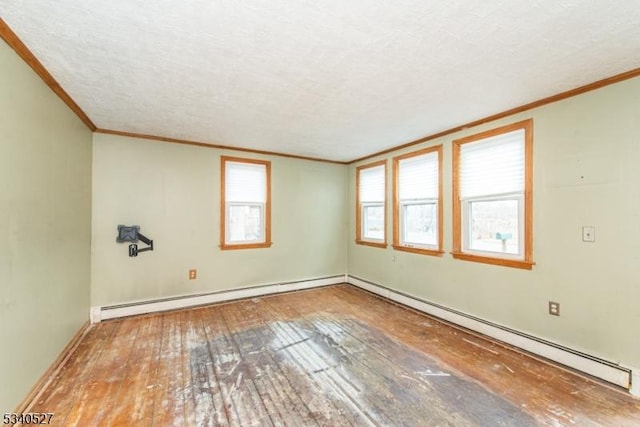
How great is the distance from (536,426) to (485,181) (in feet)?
7.47

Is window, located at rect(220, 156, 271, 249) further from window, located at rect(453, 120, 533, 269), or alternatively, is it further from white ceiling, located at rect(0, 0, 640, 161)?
window, located at rect(453, 120, 533, 269)

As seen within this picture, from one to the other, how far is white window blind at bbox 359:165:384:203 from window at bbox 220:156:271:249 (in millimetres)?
1732

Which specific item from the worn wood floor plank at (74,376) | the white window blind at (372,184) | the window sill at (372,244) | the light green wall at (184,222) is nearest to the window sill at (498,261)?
the window sill at (372,244)

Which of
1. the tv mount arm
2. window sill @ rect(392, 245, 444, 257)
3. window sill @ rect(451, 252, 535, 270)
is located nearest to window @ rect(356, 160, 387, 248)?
window sill @ rect(392, 245, 444, 257)

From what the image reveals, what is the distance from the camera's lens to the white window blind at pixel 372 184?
15.6 ft

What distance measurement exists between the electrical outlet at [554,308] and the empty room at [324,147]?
0.02 m

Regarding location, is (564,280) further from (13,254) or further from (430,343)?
(13,254)

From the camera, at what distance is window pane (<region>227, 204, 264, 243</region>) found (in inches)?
176

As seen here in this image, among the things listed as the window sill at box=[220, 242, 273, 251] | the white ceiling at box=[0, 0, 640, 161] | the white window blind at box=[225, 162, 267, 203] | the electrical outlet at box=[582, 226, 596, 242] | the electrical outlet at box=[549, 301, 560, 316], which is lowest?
the electrical outlet at box=[549, 301, 560, 316]

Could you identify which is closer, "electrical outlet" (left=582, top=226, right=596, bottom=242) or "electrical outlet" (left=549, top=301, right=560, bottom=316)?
"electrical outlet" (left=582, top=226, right=596, bottom=242)

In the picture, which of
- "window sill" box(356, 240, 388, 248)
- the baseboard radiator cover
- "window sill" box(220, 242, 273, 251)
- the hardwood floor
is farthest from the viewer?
"window sill" box(356, 240, 388, 248)

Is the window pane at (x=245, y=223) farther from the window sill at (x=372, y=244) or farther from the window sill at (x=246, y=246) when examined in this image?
the window sill at (x=372, y=244)

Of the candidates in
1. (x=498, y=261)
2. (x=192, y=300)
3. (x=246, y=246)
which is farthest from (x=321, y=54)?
(x=192, y=300)

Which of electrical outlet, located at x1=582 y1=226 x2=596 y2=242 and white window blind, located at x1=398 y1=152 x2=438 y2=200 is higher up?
white window blind, located at x1=398 y1=152 x2=438 y2=200
